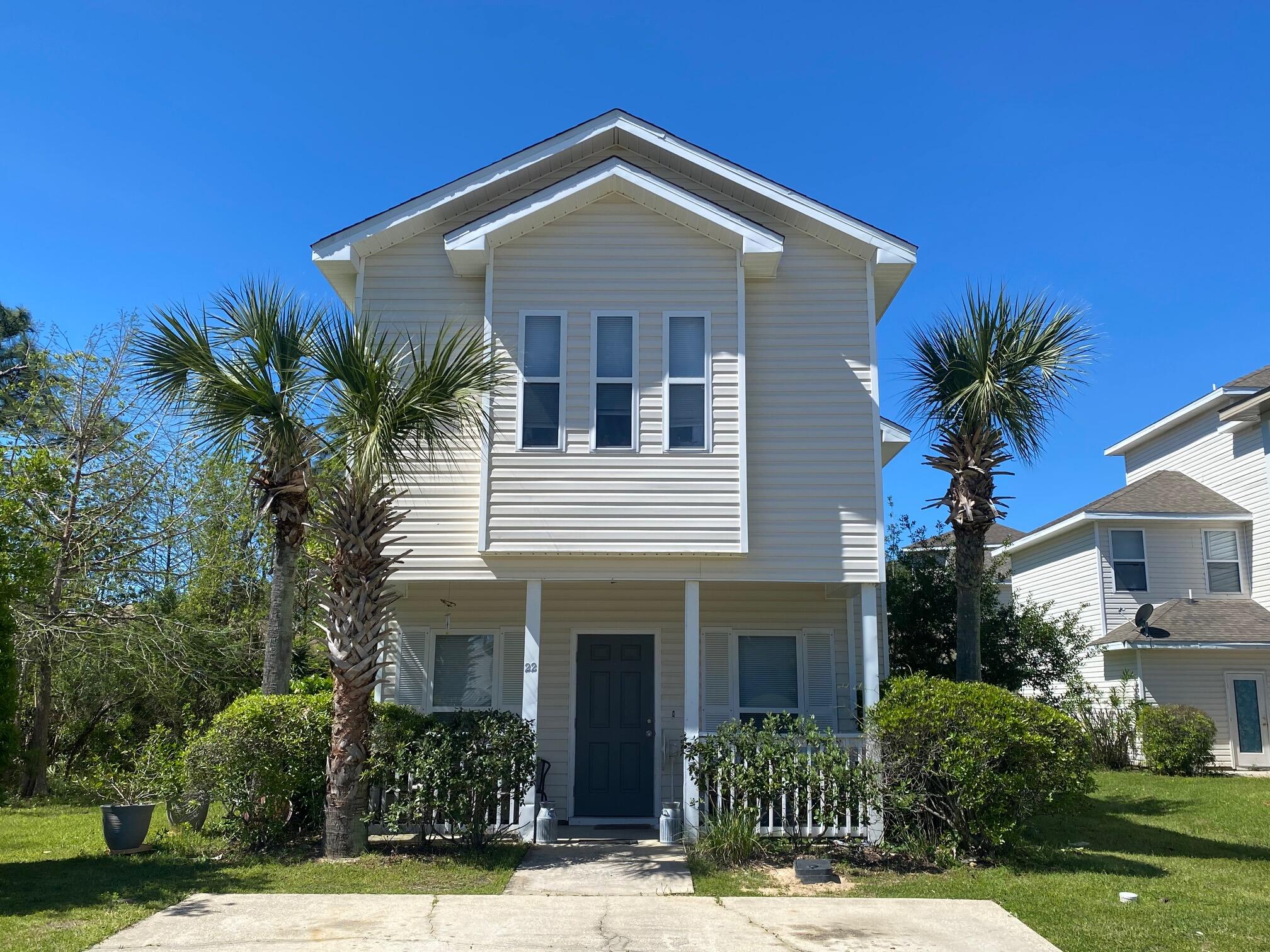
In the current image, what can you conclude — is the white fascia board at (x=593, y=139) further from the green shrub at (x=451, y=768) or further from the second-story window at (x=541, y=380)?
the green shrub at (x=451, y=768)

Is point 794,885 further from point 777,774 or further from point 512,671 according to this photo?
point 512,671

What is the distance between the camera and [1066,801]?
32.2 ft

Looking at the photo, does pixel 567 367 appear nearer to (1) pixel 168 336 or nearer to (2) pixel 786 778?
(1) pixel 168 336

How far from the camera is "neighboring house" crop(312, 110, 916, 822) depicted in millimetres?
11305

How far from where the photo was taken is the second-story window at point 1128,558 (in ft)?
73.0

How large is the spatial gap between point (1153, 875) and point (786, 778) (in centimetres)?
359

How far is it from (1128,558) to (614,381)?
16.1m

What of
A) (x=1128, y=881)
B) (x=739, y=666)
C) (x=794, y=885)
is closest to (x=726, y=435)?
(x=739, y=666)

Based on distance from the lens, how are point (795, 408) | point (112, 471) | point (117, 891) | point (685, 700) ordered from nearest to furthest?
point (117, 891) < point (685, 700) < point (795, 408) < point (112, 471)

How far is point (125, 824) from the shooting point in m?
9.57

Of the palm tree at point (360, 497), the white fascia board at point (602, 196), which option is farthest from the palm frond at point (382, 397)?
the white fascia board at point (602, 196)

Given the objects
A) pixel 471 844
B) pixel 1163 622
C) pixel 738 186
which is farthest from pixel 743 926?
pixel 1163 622

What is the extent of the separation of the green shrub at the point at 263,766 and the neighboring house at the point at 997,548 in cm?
861

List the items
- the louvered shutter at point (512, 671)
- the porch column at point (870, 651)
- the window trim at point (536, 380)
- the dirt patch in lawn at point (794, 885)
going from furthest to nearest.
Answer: the louvered shutter at point (512, 671) → the window trim at point (536, 380) → the porch column at point (870, 651) → the dirt patch in lawn at point (794, 885)
